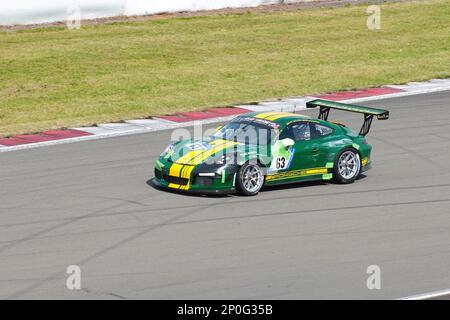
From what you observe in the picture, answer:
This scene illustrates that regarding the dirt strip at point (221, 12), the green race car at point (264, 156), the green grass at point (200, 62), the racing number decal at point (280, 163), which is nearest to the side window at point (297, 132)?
the green race car at point (264, 156)

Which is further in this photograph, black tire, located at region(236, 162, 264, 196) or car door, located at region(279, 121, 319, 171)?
car door, located at region(279, 121, 319, 171)

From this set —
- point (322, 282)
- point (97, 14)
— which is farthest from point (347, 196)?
point (97, 14)

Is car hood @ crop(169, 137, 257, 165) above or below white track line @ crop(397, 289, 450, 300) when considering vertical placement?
above

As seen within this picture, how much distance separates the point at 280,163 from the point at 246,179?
678mm

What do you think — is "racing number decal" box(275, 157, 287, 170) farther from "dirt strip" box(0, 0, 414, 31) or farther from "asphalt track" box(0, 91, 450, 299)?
"dirt strip" box(0, 0, 414, 31)

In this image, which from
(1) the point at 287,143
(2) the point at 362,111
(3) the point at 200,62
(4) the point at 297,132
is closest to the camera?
(1) the point at 287,143

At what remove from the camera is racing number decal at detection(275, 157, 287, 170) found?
16.4 meters

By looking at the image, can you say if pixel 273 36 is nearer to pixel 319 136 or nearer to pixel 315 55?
pixel 315 55

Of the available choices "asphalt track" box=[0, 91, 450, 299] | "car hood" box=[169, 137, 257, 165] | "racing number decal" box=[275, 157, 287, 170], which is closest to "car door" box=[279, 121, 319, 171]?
"racing number decal" box=[275, 157, 287, 170]

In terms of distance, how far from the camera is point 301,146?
16766 mm

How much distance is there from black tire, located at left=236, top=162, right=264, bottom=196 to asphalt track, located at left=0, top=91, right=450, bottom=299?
0.17 meters

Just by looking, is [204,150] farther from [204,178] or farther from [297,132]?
[297,132]

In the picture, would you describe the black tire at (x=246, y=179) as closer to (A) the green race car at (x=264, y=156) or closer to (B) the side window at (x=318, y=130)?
(A) the green race car at (x=264, y=156)

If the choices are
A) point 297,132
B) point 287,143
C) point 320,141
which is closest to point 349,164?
point 320,141
